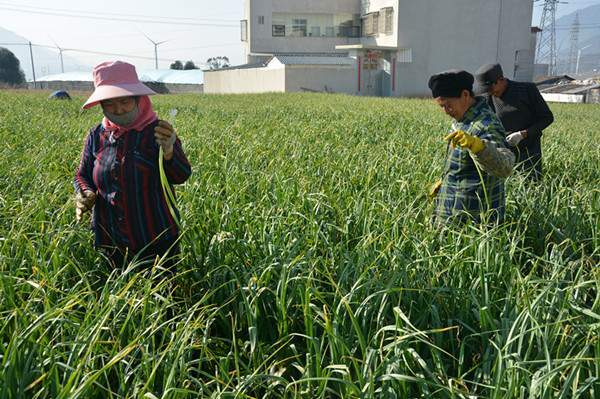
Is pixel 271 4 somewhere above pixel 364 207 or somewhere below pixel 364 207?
above

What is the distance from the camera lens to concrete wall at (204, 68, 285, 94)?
36.3 m

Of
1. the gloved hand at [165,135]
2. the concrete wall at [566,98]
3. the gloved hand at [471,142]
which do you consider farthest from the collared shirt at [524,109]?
the concrete wall at [566,98]

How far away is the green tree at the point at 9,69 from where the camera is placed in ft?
161

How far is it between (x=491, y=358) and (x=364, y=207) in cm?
156

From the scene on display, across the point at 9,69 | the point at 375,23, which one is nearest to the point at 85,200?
the point at 375,23

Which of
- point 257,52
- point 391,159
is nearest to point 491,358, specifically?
point 391,159

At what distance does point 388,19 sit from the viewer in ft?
119

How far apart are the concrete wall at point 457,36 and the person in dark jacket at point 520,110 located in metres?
31.9

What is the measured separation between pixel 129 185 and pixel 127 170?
7 centimetres

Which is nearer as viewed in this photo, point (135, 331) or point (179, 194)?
point (135, 331)

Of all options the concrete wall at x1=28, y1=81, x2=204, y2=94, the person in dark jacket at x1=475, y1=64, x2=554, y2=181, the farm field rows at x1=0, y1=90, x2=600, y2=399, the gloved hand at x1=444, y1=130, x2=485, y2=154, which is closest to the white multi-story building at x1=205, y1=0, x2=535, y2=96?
the concrete wall at x1=28, y1=81, x2=204, y2=94

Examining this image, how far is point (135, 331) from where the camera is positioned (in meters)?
1.96

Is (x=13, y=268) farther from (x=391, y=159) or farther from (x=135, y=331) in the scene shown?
(x=391, y=159)

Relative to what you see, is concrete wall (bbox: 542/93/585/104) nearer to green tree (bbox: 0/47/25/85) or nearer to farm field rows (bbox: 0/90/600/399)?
farm field rows (bbox: 0/90/600/399)
